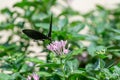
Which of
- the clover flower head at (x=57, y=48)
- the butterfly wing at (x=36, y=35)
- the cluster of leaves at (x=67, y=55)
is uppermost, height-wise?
the butterfly wing at (x=36, y=35)

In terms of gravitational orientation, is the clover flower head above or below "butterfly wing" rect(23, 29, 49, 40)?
below

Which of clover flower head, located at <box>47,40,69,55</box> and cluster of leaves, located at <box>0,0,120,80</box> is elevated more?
clover flower head, located at <box>47,40,69,55</box>

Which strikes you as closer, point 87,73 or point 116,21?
point 87,73

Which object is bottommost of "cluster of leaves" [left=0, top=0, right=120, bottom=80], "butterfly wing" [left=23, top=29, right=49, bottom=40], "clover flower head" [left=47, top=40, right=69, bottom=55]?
"cluster of leaves" [left=0, top=0, right=120, bottom=80]

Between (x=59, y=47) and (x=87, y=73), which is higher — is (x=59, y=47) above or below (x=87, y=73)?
above

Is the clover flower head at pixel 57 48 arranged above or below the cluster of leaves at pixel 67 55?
above

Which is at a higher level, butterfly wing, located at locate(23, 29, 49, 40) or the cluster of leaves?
butterfly wing, located at locate(23, 29, 49, 40)

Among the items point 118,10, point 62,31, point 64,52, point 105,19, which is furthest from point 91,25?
point 64,52

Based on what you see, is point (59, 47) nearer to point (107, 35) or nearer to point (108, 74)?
point (108, 74)
